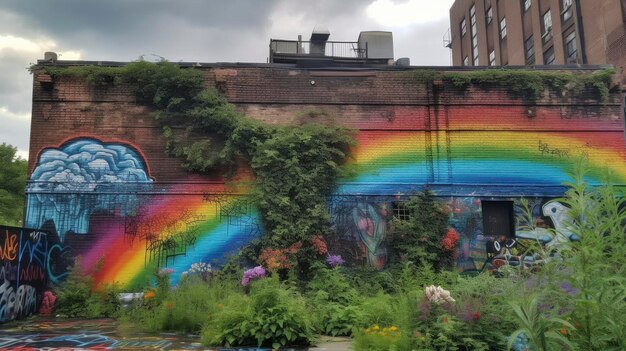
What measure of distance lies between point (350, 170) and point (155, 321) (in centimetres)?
672

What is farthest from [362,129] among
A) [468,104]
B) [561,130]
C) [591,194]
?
[591,194]

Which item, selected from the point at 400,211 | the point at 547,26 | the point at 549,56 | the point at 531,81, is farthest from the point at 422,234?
the point at 547,26

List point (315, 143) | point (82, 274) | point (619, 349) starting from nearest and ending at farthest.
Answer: point (619, 349), point (82, 274), point (315, 143)

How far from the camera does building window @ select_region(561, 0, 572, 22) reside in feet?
96.8

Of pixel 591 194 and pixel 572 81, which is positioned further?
pixel 572 81

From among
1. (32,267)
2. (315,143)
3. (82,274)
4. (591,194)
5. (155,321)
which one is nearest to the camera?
(591,194)

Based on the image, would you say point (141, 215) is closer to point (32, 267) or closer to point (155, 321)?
point (32, 267)

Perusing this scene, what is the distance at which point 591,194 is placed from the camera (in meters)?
4.09

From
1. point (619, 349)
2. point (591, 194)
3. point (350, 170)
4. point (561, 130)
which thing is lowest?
point (619, 349)

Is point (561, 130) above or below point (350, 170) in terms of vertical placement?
above

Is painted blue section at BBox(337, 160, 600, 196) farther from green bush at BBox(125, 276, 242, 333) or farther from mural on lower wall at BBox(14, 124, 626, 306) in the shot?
green bush at BBox(125, 276, 242, 333)

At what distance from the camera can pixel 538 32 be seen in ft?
109

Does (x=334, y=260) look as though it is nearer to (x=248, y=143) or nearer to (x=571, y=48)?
(x=248, y=143)

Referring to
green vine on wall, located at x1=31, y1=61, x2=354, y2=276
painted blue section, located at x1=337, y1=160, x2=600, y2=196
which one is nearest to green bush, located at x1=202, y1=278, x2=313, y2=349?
green vine on wall, located at x1=31, y1=61, x2=354, y2=276
